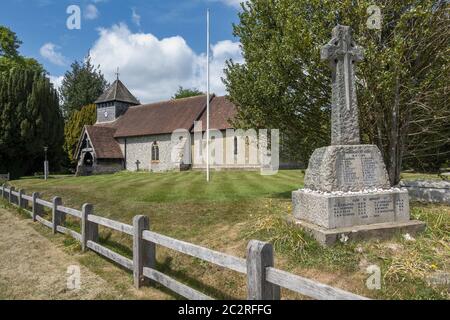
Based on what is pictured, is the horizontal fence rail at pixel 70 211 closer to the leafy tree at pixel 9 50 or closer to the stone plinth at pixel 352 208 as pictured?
the stone plinth at pixel 352 208

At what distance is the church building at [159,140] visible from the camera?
33781 mm

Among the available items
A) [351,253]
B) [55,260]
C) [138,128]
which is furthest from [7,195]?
[138,128]

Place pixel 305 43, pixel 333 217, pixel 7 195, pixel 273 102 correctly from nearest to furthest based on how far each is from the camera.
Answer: pixel 333 217, pixel 305 43, pixel 273 102, pixel 7 195

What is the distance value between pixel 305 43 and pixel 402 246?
5.46 meters

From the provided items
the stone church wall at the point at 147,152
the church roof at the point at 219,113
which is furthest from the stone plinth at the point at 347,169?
the stone church wall at the point at 147,152

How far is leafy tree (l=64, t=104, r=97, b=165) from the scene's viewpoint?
5119 centimetres

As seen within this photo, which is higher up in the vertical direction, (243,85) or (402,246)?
(243,85)

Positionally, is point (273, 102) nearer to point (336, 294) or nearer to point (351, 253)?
point (351, 253)

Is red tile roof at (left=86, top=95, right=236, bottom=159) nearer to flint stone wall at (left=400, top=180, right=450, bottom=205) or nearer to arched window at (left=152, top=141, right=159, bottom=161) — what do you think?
arched window at (left=152, top=141, right=159, bottom=161)

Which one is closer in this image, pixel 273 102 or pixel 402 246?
pixel 402 246

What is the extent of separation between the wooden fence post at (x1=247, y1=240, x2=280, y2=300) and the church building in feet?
88.3

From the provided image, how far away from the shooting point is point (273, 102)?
445 inches

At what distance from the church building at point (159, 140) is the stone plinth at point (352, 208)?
23.9 metres

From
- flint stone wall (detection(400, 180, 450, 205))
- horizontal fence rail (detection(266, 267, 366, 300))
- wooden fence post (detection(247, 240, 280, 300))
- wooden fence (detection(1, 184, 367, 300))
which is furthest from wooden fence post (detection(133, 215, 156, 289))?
flint stone wall (detection(400, 180, 450, 205))
